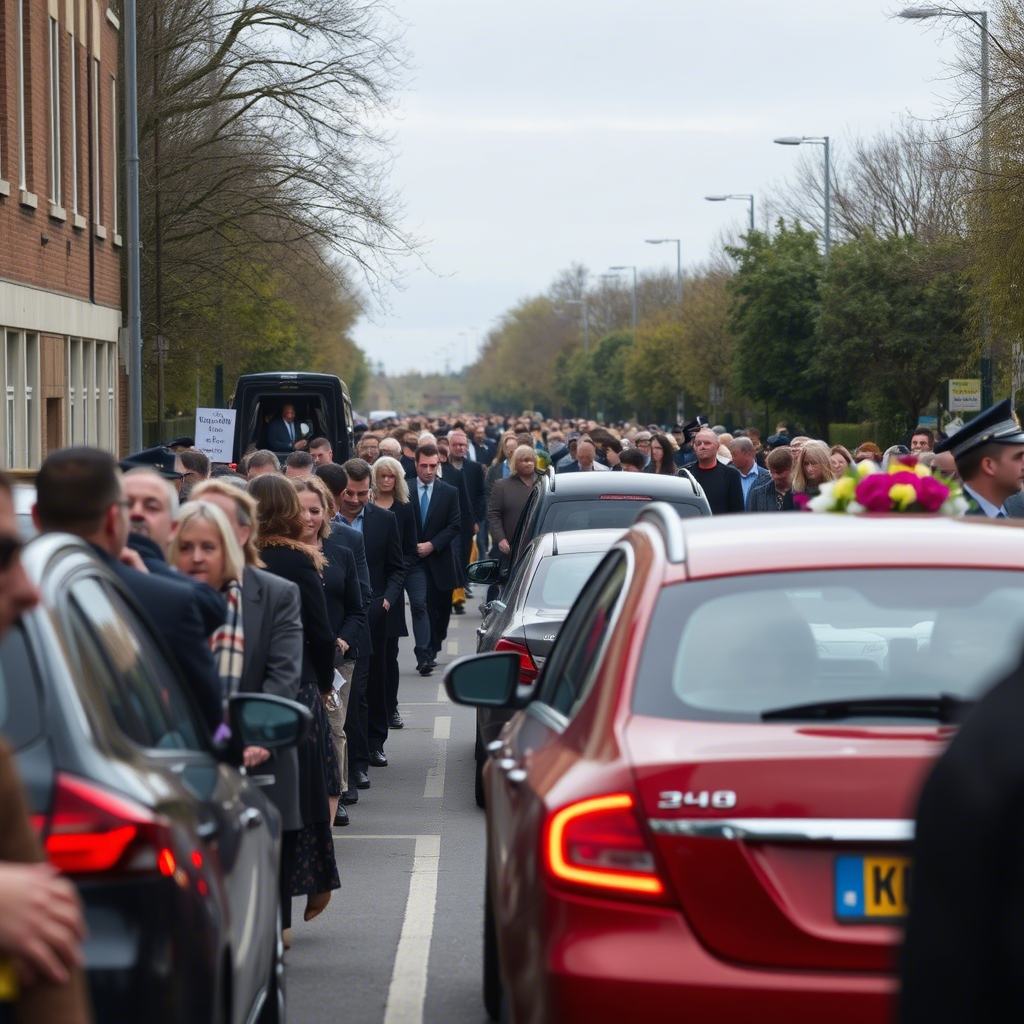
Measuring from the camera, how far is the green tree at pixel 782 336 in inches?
2039

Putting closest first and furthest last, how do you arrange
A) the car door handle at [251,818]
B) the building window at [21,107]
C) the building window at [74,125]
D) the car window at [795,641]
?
the car window at [795,641], the car door handle at [251,818], the building window at [21,107], the building window at [74,125]

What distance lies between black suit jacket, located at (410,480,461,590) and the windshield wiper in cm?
1336

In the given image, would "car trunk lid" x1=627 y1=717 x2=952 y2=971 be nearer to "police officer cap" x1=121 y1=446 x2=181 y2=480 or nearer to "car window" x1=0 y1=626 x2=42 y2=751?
"car window" x1=0 y1=626 x2=42 y2=751

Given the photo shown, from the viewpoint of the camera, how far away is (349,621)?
1045 cm

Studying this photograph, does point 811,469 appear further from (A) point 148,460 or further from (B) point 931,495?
(B) point 931,495

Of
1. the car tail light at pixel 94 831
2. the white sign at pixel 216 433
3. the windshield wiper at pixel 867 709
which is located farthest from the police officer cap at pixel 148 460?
the white sign at pixel 216 433

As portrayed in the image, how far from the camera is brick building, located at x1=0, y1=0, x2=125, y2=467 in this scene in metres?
25.5

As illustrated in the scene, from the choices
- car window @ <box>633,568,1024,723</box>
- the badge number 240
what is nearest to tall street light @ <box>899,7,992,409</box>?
car window @ <box>633,568,1024,723</box>

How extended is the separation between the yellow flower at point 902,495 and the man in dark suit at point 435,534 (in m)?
11.3

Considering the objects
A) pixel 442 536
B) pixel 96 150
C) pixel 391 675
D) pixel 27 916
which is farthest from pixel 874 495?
pixel 96 150

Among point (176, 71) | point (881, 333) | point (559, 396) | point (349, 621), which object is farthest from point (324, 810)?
point (559, 396)

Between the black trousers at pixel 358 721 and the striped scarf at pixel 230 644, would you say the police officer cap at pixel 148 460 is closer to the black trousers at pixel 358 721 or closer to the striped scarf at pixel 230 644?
the striped scarf at pixel 230 644

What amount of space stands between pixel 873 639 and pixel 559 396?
137 m

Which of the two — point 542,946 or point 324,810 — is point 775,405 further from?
point 542,946
